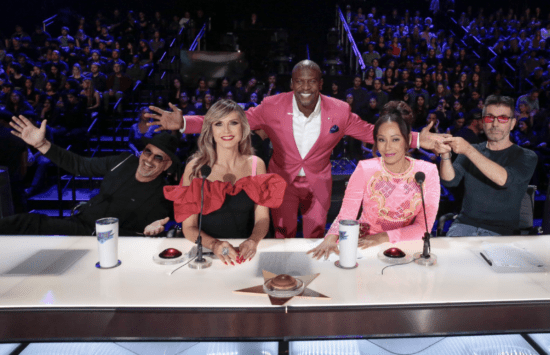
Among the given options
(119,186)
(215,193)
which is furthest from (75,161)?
(215,193)

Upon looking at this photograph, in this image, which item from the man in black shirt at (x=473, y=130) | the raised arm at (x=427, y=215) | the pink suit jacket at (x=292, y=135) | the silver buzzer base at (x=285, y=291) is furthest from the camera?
the man in black shirt at (x=473, y=130)

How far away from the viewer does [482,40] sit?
1070 cm

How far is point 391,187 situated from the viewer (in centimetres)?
229

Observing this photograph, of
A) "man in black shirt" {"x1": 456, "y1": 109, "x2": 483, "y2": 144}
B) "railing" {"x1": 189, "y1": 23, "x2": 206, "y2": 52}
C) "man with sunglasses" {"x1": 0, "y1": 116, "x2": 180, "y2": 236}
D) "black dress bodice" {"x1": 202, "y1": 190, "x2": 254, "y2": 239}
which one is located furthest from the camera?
"railing" {"x1": 189, "y1": 23, "x2": 206, "y2": 52}

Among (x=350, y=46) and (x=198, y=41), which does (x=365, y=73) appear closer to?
(x=350, y=46)

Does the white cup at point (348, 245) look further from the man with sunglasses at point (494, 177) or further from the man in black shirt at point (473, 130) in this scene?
the man in black shirt at point (473, 130)

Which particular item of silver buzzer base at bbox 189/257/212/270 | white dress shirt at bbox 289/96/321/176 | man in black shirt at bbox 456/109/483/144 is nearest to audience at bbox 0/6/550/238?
man in black shirt at bbox 456/109/483/144

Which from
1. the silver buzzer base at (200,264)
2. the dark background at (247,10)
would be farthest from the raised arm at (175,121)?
the dark background at (247,10)

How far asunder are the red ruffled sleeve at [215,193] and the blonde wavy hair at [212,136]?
0.23 meters

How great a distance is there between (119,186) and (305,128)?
51.6 inches

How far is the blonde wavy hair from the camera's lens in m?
2.29

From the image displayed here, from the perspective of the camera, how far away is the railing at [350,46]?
30.9 feet

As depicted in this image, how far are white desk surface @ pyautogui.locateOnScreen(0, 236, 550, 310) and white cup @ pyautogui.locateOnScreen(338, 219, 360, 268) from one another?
39mm

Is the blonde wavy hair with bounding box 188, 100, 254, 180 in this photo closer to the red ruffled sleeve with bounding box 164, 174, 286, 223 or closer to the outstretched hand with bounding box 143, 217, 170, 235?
the red ruffled sleeve with bounding box 164, 174, 286, 223
